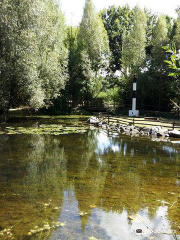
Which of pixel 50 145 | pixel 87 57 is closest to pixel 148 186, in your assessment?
pixel 50 145

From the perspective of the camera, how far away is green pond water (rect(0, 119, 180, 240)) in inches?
178

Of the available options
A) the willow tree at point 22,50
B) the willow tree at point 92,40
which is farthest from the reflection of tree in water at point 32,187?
the willow tree at point 92,40

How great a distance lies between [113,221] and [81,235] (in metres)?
0.82

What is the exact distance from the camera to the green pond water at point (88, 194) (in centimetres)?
453

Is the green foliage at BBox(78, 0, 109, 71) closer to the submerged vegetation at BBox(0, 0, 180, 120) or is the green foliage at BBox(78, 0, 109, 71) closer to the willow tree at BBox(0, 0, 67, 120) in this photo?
the submerged vegetation at BBox(0, 0, 180, 120)

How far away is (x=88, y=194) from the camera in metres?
6.21

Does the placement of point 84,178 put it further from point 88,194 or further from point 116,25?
point 116,25

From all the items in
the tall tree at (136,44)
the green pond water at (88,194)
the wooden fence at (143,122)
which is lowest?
the green pond water at (88,194)

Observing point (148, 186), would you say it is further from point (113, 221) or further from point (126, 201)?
point (113, 221)

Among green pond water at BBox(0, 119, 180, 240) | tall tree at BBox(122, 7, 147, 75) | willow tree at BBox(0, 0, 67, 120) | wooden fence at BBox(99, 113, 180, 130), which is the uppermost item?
tall tree at BBox(122, 7, 147, 75)

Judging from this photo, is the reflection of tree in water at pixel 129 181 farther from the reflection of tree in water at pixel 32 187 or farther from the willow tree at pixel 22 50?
the willow tree at pixel 22 50

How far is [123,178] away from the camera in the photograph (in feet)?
24.8

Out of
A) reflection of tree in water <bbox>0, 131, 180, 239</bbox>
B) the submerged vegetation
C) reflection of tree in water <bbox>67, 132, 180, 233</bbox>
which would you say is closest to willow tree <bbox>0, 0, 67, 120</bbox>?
the submerged vegetation

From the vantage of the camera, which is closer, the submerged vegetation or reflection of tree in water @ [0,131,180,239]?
Answer: reflection of tree in water @ [0,131,180,239]
